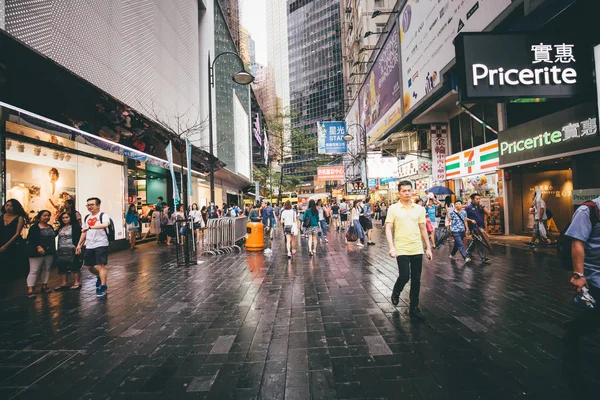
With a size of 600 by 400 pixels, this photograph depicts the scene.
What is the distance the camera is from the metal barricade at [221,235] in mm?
10320

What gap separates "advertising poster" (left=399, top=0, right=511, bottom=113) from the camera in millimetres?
10125

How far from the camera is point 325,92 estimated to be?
279 feet

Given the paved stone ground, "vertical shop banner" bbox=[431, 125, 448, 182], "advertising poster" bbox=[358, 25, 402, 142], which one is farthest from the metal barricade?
"advertising poster" bbox=[358, 25, 402, 142]

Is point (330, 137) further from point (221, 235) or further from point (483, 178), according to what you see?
point (221, 235)

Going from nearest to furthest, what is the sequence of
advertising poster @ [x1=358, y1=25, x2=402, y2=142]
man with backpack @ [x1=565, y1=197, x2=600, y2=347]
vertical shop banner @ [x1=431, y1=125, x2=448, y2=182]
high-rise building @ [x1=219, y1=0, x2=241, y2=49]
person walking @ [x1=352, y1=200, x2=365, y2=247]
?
man with backpack @ [x1=565, y1=197, x2=600, y2=347]
person walking @ [x1=352, y1=200, x2=365, y2=247]
vertical shop banner @ [x1=431, y1=125, x2=448, y2=182]
advertising poster @ [x1=358, y1=25, x2=402, y2=142]
high-rise building @ [x1=219, y1=0, x2=241, y2=49]

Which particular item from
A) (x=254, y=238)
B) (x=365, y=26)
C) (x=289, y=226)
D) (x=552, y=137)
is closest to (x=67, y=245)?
(x=289, y=226)

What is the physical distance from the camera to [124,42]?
11.5m

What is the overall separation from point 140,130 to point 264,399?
1133 centimetres

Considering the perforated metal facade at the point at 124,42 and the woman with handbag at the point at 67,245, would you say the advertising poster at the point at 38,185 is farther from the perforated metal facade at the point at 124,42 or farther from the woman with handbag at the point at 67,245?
the perforated metal facade at the point at 124,42

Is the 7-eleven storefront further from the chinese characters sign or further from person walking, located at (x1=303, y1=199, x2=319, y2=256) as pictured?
the chinese characters sign

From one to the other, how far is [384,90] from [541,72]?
635 inches

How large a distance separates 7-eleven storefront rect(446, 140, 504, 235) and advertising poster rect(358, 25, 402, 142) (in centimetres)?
472

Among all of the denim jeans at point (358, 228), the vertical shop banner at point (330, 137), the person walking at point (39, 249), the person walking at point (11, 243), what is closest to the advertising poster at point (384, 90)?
the vertical shop banner at point (330, 137)

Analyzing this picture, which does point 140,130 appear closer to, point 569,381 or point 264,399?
point 264,399
